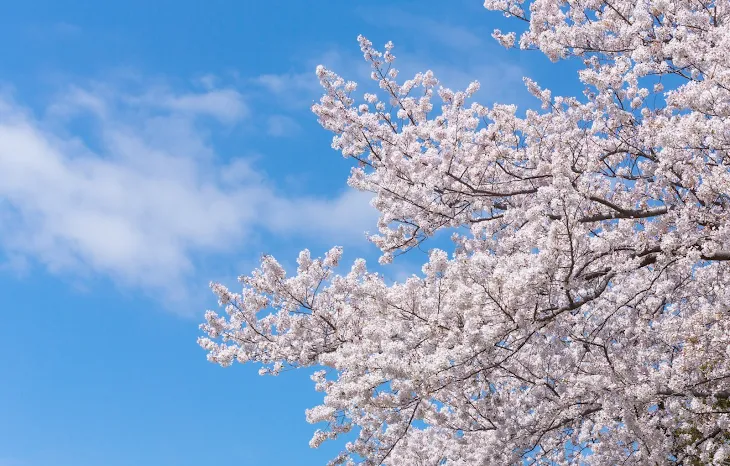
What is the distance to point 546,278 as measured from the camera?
7.59 m

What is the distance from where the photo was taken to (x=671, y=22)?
9805 mm

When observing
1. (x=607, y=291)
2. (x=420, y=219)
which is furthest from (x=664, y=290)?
(x=420, y=219)

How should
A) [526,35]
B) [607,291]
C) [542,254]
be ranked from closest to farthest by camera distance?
[542,254]
[607,291]
[526,35]

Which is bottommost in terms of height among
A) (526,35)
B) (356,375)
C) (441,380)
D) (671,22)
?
(441,380)

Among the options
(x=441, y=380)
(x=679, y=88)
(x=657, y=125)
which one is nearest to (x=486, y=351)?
(x=441, y=380)

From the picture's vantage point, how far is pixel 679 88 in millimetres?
9508

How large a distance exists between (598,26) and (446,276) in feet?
15.4

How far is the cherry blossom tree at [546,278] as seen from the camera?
7.93 metres

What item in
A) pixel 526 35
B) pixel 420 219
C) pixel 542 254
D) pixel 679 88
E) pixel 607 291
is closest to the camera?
pixel 542 254

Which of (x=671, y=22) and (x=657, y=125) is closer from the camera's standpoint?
(x=657, y=125)

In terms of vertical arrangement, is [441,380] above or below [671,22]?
below

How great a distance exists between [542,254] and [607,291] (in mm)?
3270

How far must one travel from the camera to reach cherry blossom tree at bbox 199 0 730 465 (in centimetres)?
793

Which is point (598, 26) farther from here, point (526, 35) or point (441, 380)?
point (441, 380)
